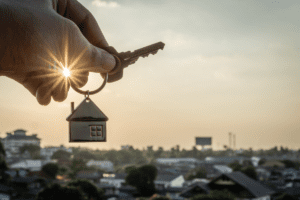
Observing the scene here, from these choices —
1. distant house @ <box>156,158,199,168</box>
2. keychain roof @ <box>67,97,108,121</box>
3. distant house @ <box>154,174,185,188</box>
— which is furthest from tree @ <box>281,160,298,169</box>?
keychain roof @ <box>67,97,108,121</box>

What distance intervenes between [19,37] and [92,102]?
2.05 feet

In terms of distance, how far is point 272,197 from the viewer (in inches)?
1483

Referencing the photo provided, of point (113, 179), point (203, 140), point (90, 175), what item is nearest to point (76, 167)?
point (90, 175)

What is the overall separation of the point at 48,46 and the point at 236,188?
3725 cm

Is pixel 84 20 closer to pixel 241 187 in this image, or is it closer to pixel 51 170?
pixel 241 187

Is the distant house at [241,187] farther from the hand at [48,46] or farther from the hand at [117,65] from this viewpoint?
the hand at [48,46]

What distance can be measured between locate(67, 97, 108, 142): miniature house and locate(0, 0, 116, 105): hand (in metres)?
0.13

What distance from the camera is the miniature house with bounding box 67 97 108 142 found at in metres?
1.69

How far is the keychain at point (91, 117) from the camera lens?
167cm

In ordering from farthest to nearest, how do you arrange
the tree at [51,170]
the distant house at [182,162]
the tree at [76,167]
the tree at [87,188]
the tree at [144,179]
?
1. the distant house at [182,162]
2. the tree at [76,167]
3. the tree at [51,170]
4. the tree at [144,179]
5. the tree at [87,188]

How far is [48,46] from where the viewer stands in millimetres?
1263

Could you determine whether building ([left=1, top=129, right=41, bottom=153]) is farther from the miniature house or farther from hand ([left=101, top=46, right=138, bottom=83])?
hand ([left=101, top=46, right=138, bottom=83])

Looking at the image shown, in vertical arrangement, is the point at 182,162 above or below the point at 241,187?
below

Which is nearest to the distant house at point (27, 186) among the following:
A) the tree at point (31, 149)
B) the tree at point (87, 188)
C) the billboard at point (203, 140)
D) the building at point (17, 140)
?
the tree at point (87, 188)
